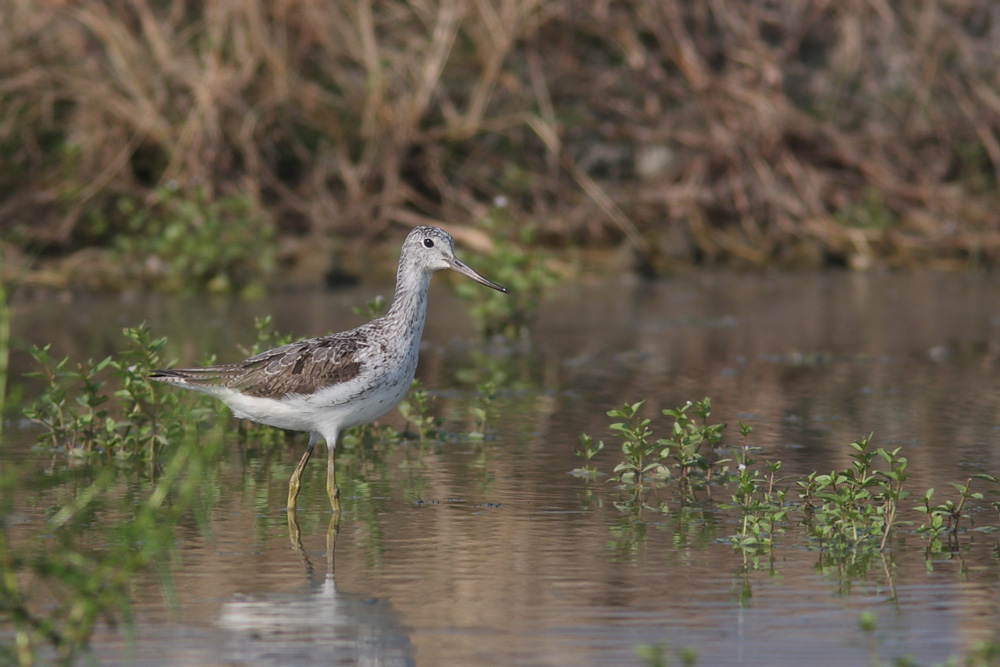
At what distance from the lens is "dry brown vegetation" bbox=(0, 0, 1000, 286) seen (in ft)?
52.7

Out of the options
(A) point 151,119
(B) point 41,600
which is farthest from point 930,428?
(A) point 151,119

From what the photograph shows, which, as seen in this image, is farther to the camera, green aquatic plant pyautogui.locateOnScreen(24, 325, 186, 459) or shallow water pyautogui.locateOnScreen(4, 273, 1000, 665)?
green aquatic plant pyautogui.locateOnScreen(24, 325, 186, 459)

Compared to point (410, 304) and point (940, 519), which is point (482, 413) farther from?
point (940, 519)

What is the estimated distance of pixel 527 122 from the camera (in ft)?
54.8

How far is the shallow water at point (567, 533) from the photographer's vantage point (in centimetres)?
509

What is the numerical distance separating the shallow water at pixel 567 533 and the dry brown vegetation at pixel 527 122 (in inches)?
150

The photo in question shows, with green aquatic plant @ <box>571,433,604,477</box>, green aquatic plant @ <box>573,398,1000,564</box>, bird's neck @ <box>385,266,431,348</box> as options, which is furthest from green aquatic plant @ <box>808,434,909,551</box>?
bird's neck @ <box>385,266,431,348</box>

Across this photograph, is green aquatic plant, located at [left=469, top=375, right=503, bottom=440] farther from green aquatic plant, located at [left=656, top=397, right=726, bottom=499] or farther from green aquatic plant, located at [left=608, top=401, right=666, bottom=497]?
green aquatic plant, located at [left=656, top=397, right=726, bottom=499]

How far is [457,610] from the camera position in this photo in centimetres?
543

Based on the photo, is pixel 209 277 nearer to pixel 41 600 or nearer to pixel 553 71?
pixel 553 71

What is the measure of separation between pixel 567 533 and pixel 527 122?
10.7 m

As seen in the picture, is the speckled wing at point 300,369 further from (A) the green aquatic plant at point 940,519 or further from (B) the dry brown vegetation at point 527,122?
(B) the dry brown vegetation at point 527,122

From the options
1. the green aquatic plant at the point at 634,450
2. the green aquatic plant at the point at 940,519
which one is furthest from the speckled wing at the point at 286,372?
the green aquatic plant at the point at 940,519

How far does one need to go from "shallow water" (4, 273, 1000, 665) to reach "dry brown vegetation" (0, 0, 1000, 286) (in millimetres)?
3803
